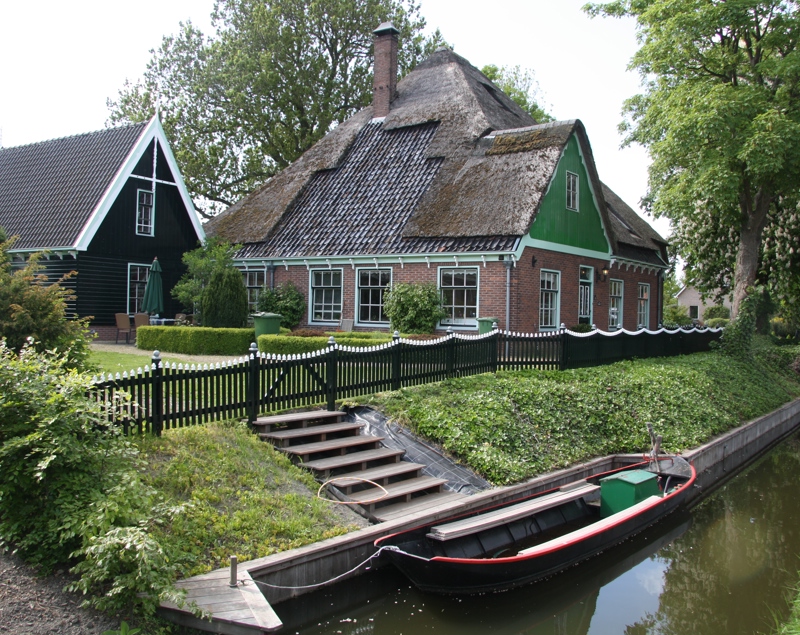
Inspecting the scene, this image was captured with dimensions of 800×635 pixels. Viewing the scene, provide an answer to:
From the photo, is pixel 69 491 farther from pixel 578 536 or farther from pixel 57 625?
pixel 578 536

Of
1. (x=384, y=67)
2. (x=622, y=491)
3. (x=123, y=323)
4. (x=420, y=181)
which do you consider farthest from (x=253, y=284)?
(x=622, y=491)

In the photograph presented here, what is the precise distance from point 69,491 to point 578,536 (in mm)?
5538

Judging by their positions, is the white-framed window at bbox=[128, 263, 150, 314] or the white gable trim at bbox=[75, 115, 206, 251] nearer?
the white gable trim at bbox=[75, 115, 206, 251]

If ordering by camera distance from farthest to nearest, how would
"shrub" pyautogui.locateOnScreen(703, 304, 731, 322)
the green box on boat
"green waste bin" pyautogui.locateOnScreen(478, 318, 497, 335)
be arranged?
"shrub" pyautogui.locateOnScreen(703, 304, 731, 322) < "green waste bin" pyautogui.locateOnScreen(478, 318, 497, 335) < the green box on boat

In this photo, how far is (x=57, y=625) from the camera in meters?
5.24

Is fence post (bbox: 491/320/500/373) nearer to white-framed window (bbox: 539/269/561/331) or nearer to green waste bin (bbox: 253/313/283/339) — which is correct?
white-framed window (bbox: 539/269/561/331)

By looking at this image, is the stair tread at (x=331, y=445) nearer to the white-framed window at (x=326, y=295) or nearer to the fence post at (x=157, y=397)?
the fence post at (x=157, y=397)

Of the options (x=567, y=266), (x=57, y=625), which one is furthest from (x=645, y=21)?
(x=57, y=625)

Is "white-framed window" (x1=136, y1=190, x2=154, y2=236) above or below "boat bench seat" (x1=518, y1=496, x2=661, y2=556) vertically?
above

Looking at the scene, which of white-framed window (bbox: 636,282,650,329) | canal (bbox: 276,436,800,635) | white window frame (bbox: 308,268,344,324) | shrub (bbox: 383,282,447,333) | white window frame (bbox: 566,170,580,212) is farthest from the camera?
white-framed window (bbox: 636,282,650,329)

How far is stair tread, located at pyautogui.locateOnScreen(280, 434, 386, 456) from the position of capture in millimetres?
9055

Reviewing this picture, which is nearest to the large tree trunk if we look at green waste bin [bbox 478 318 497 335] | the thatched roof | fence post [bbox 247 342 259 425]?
the thatched roof

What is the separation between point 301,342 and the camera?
1511 centimetres

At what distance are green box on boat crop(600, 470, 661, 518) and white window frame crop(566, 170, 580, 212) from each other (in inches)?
444
